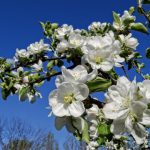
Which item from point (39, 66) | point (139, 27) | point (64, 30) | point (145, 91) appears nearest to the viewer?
point (145, 91)

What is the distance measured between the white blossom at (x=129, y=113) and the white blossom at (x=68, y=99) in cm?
10

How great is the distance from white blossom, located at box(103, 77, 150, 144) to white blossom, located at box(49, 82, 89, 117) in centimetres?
10

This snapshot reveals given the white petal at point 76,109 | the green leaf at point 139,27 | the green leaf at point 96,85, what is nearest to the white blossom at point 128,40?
the green leaf at point 139,27

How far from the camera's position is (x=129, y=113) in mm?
1539

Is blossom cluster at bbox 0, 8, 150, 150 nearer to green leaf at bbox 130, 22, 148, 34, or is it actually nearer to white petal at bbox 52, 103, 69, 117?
white petal at bbox 52, 103, 69, 117

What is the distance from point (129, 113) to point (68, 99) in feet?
0.82

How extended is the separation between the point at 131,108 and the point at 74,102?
22cm

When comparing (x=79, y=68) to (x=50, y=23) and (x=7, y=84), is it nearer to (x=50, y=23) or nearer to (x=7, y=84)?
(x=7, y=84)

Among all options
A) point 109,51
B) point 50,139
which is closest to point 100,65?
point 109,51

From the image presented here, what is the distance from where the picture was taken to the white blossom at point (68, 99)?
1595 mm

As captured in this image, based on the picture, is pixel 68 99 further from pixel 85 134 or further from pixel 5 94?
pixel 5 94

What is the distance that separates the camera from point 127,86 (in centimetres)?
159

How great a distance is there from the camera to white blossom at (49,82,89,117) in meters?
1.59

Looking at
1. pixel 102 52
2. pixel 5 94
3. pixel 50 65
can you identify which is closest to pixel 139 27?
pixel 102 52
